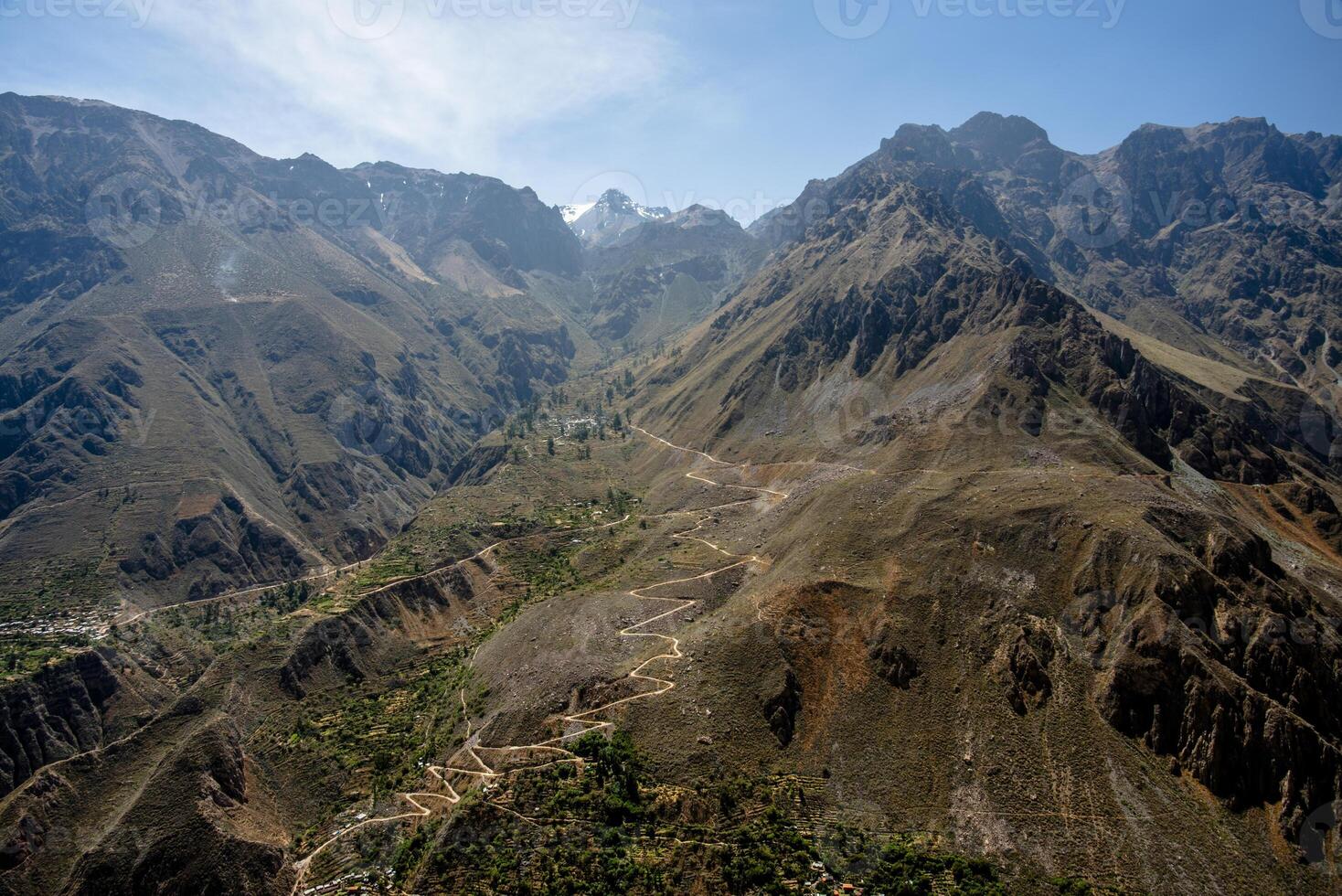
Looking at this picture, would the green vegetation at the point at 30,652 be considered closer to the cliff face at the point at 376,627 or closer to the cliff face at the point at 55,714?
the cliff face at the point at 55,714

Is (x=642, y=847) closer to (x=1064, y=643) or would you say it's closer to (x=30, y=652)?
(x=1064, y=643)

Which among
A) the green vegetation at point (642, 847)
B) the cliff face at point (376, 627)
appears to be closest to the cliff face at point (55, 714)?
the cliff face at point (376, 627)

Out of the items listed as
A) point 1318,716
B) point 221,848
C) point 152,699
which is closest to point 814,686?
point 1318,716

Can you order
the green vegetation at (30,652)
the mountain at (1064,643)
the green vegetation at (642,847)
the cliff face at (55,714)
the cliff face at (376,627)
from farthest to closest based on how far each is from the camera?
the green vegetation at (30,652) < the cliff face at (376,627) < the cliff face at (55,714) < the mountain at (1064,643) < the green vegetation at (642,847)

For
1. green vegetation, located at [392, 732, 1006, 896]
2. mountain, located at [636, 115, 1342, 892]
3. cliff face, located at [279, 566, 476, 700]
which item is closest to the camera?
green vegetation, located at [392, 732, 1006, 896]

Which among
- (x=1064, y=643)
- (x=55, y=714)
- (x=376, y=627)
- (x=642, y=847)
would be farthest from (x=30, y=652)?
(x=1064, y=643)

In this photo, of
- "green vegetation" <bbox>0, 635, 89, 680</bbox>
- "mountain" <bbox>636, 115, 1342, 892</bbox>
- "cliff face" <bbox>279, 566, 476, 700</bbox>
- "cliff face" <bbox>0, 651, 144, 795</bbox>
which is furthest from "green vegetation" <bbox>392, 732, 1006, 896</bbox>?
"green vegetation" <bbox>0, 635, 89, 680</bbox>

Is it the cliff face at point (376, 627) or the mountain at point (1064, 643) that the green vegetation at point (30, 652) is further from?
the mountain at point (1064, 643)

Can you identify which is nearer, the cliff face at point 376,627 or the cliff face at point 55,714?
the cliff face at point 55,714

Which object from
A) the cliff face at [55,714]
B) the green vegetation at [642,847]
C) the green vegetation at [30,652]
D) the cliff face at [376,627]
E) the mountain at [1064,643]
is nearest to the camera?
the green vegetation at [642,847]

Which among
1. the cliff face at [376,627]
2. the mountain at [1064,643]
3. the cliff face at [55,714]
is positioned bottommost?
the cliff face at [55,714]

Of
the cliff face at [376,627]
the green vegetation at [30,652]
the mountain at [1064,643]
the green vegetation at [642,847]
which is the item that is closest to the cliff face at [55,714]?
the green vegetation at [30,652]

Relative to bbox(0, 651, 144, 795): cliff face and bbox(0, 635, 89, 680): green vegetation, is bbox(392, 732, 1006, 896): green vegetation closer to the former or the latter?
bbox(0, 651, 144, 795): cliff face

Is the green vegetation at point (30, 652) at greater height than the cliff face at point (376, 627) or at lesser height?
lesser
